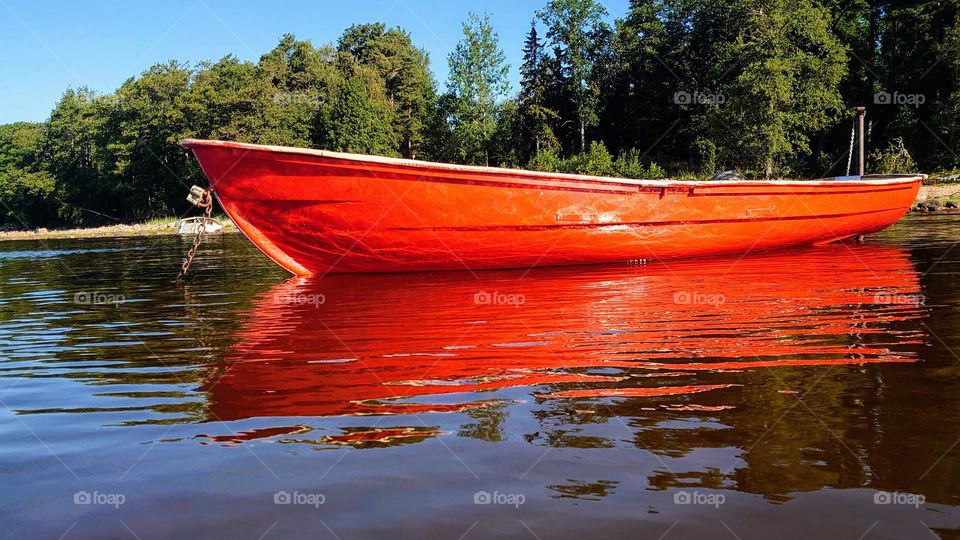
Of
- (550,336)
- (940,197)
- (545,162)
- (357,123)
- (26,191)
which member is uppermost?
(357,123)

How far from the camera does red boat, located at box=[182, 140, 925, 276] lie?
26.8ft

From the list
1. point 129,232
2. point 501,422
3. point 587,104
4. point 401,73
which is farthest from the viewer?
point 401,73

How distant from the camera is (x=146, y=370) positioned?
436 cm

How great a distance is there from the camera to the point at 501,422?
9.62ft

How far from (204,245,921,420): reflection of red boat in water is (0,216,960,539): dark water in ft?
0.10

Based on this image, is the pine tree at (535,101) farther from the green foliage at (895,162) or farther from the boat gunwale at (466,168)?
the boat gunwale at (466,168)

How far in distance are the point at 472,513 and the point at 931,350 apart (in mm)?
3387

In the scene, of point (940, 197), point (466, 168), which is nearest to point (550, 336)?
point (466, 168)

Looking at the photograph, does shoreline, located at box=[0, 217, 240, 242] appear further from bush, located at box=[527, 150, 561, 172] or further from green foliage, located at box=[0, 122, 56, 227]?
green foliage, located at box=[0, 122, 56, 227]

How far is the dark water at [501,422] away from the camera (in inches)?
80.5

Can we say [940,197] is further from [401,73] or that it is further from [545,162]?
[401,73]

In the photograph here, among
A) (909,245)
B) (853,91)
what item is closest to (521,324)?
(909,245)

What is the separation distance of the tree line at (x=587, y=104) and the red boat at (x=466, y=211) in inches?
1217

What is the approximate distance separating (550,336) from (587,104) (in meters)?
49.8
